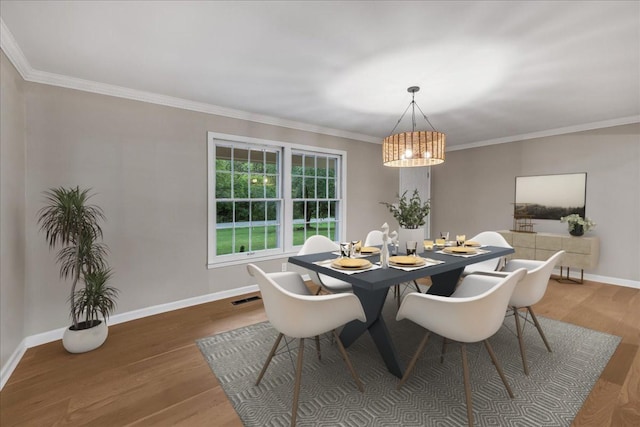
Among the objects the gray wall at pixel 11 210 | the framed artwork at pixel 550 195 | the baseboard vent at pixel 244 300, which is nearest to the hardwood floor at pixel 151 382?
the gray wall at pixel 11 210

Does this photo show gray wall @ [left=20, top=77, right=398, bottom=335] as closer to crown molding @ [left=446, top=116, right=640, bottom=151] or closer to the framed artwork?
crown molding @ [left=446, top=116, right=640, bottom=151]

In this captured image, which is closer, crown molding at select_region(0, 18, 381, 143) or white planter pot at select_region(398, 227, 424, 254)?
crown molding at select_region(0, 18, 381, 143)

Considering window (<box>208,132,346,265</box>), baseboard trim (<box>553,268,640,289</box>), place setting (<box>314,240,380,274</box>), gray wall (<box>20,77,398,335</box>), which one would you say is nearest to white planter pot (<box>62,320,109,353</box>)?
gray wall (<box>20,77,398,335</box>)

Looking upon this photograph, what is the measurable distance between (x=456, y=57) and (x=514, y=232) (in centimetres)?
376

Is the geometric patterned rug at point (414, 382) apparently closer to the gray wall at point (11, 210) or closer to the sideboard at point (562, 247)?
the gray wall at point (11, 210)

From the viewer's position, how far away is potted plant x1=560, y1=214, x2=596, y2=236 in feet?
14.2

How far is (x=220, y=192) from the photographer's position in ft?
12.3

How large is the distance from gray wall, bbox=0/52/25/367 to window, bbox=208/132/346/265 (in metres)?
1.64

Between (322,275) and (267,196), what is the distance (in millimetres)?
1637

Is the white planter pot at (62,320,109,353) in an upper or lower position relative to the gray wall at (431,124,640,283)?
lower

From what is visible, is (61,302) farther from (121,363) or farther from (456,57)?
(456,57)

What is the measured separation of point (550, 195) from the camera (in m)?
4.82

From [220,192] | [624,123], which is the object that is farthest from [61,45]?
[624,123]

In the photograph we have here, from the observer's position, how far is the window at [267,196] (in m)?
3.76
